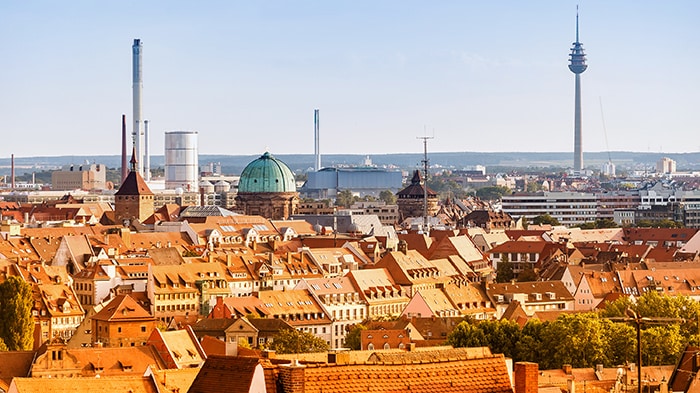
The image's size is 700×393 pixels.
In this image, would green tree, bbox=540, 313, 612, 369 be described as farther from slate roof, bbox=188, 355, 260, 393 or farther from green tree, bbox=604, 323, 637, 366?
slate roof, bbox=188, 355, 260, 393

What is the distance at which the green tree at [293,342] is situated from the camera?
80.1m

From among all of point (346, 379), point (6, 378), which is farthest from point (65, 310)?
point (346, 379)

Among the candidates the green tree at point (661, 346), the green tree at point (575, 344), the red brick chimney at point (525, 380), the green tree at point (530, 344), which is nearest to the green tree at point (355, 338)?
the green tree at point (530, 344)

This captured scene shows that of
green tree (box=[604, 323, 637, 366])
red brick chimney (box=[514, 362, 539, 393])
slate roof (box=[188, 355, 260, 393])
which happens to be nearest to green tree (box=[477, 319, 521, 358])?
green tree (box=[604, 323, 637, 366])

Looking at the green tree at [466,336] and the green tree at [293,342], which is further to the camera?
the green tree at [466,336]

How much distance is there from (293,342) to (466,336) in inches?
283

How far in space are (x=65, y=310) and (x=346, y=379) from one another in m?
81.5

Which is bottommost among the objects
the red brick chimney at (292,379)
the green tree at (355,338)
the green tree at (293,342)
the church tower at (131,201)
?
the green tree at (355,338)

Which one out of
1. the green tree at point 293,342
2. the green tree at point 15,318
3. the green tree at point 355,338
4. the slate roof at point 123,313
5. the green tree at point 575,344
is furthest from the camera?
the green tree at point 15,318

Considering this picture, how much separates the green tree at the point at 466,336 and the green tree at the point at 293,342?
5360 mm

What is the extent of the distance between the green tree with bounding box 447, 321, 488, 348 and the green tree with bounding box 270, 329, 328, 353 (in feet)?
17.6

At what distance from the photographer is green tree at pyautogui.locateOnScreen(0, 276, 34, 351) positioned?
8675 centimetres

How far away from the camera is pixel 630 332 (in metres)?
78.8

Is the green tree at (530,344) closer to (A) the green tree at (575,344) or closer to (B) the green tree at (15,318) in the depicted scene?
(A) the green tree at (575,344)
